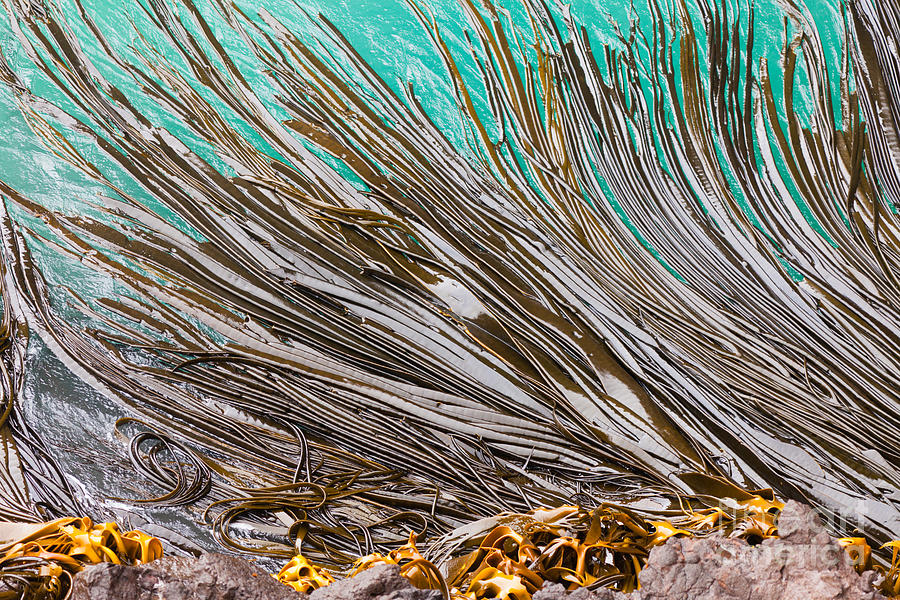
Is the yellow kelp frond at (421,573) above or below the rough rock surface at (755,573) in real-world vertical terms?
below

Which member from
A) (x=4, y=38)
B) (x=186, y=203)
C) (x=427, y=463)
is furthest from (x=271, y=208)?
(x=4, y=38)

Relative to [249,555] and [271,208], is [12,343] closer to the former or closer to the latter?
[271,208]

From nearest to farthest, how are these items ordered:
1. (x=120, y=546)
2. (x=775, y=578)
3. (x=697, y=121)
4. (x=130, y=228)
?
(x=775, y=578), (x=120, y=546), (x=130, y=228), (x=697, y=121)

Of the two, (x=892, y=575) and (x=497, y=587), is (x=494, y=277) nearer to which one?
(x=497, y=587)

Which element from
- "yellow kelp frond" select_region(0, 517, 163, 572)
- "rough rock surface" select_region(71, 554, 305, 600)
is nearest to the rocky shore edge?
"rough rock surface" select_region(71, 554, 305, 600)

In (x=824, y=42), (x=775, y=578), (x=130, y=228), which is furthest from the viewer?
(x=824, y=42)

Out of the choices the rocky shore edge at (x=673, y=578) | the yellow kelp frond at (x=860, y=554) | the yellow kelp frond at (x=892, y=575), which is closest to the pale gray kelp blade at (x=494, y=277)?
the yellow kelp frond at (x=892, y=575)

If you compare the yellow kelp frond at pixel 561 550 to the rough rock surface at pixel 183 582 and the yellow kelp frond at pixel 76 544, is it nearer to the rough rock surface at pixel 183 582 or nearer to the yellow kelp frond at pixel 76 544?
the rough rock surface at pixel 183 582
